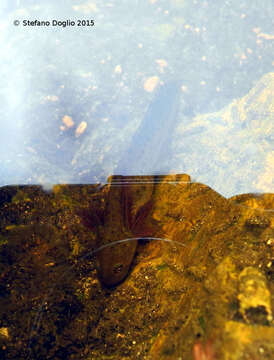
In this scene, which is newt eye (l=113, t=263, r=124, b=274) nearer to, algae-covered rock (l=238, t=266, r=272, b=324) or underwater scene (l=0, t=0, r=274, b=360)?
underwater scene (l=0, t=0, r=274, b=360)

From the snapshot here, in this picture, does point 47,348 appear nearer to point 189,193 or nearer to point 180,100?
point 189,193

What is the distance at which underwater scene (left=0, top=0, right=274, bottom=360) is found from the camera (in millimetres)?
1584

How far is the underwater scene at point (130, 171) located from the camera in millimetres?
1584

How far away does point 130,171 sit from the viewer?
1.75m

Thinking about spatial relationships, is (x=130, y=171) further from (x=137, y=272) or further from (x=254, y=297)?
(x=254, y=297)

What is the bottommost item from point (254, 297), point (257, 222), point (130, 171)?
point (254, 297)

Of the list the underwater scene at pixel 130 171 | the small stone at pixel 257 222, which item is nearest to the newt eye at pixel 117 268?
the underwater scene at pixel 130 171

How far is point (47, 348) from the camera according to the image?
1533 mm

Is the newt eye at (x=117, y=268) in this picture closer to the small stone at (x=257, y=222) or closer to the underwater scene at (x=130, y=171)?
the underwater scene at (x=130, y=171)

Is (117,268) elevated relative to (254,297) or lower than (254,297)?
elevated

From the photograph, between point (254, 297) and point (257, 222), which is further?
point (257, 222)

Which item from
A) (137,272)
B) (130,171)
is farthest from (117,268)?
(130,171)

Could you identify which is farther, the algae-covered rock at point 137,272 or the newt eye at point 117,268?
the newt eye at point 117,268

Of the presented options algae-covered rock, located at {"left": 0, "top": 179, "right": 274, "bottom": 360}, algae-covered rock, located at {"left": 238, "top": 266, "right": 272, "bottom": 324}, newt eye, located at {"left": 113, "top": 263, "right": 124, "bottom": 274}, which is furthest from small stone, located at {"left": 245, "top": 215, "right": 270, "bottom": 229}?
newt eye, located at {"left": 113, "top": 263, "right": 124, "bottom": 274}
